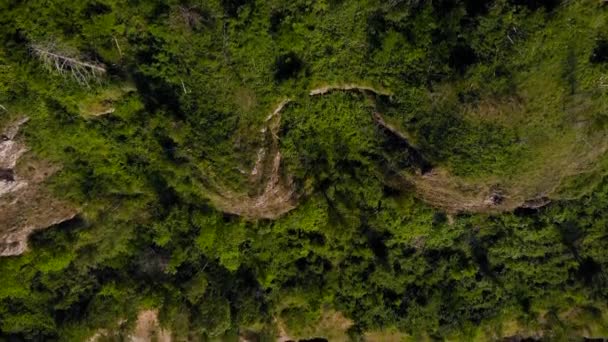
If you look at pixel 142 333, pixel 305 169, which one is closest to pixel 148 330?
pixel 142 333

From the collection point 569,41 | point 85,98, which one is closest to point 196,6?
point 85,98

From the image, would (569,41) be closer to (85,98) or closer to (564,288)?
(564,288)

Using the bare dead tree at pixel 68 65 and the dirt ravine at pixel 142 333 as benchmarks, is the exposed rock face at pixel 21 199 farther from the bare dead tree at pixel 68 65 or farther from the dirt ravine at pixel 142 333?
the dirt ravine at pixel 142 333

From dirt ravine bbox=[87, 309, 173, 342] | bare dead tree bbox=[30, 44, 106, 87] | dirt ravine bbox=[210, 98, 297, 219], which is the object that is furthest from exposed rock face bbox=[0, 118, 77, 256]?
dirt ravine bbox=[210, 98, 297, 219]

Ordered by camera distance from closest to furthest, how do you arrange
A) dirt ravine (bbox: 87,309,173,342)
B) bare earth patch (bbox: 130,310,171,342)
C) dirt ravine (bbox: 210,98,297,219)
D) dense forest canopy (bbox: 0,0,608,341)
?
dense forest canopy (bbox: 0,0,608,341)
dirt ravine (bbox: 210,98,297,219)
dirt ravine (bbox: 87,309,173,342)
bare earth patch (bbox: 130,310,171,342)

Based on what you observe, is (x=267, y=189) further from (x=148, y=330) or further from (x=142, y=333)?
(x=142, y=333)

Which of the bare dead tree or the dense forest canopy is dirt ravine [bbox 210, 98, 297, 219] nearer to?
the dense forest canopy

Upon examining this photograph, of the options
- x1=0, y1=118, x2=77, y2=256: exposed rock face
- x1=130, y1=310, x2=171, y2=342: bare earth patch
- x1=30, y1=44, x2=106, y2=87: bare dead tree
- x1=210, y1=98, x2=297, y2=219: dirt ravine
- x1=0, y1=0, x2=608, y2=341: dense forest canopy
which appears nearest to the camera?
x1=30, y1=44, x2=106, y2=87: bare dead tree
